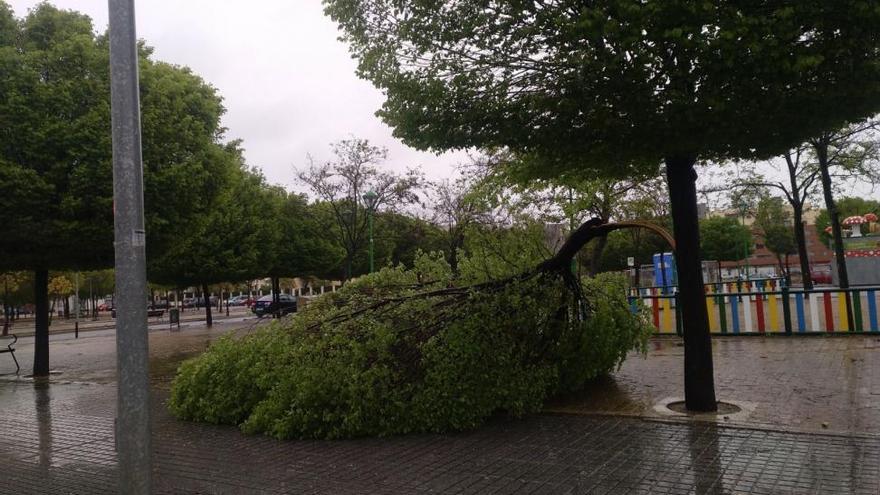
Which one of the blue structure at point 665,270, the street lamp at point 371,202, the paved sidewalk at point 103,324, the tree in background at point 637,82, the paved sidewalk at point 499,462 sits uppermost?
the street lamp at point 371,202

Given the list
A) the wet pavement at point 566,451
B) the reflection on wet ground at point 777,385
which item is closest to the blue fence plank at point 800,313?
the reflection on wet ground at point 777,385

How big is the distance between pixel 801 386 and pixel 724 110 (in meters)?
4.18

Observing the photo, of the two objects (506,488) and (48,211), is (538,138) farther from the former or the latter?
(48,211)

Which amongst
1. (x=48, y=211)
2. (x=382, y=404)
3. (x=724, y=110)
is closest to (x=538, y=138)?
(x=724, y=110)

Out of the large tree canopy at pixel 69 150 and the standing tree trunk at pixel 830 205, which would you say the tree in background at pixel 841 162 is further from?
the large tree canopy at pixel 69 150

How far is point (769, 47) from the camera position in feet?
16.4

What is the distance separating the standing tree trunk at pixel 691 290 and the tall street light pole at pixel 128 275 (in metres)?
5.40

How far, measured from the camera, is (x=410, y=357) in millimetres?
7008

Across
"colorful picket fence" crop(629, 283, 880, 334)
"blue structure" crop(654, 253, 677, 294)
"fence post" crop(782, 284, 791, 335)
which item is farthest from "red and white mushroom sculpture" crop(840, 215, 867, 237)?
"fence post" crop(782, 284, 791, 335)

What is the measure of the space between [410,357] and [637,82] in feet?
12.2

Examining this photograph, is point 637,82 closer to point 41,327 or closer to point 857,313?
point 857,313

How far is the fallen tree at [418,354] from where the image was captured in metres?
6.67

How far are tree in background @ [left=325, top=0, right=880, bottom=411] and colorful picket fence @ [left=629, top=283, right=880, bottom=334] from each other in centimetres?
493

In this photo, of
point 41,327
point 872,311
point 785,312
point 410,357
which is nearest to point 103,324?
point 41,327
